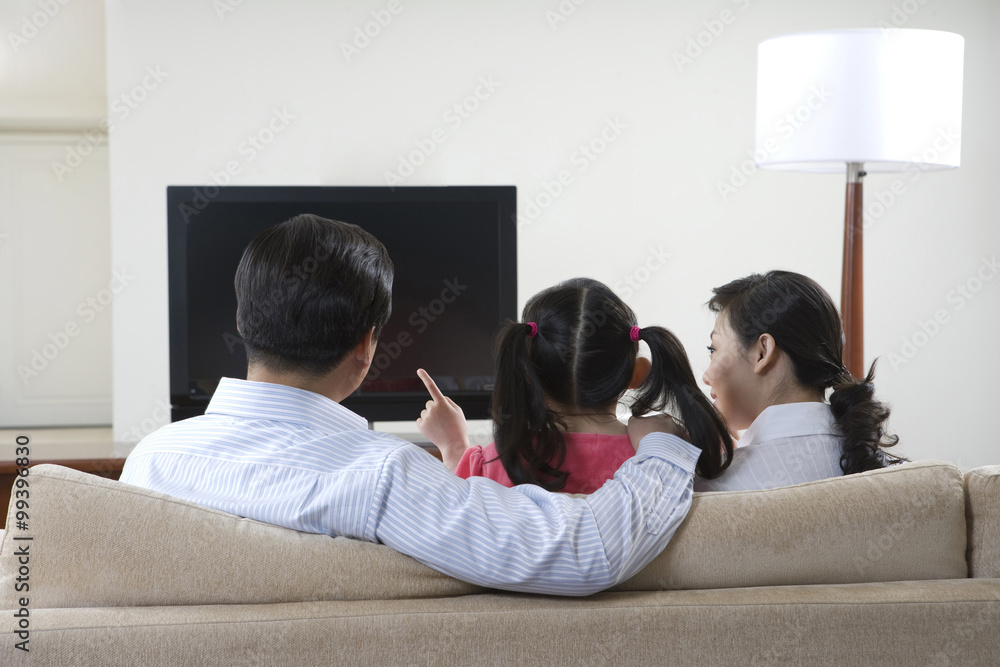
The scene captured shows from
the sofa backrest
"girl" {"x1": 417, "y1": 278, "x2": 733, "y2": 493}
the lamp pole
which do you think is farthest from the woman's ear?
the lamp pole

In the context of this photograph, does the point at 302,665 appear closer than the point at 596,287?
Yes

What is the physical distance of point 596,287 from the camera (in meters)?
1.25

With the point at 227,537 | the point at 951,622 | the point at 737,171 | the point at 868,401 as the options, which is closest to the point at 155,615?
the point at 227,537

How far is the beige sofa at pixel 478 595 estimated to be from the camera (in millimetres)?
745

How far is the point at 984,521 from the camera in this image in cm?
86

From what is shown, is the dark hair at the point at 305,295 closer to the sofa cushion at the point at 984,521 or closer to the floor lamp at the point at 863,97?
the sofa cushion at the point at 984,521

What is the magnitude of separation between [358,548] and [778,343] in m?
0.80

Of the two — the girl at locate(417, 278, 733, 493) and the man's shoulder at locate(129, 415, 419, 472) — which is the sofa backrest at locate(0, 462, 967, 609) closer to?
the man's shoulder at locate(129, 415, 419, 472)

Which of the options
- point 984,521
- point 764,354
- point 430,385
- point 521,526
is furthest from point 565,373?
point 984,521

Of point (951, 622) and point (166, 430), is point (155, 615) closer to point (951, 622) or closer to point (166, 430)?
point (166, 430)

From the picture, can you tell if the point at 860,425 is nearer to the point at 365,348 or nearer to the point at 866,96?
the point at 365,348

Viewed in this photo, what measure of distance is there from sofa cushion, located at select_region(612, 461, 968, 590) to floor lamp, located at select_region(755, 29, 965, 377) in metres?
1.64

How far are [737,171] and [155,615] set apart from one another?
2.87 meters

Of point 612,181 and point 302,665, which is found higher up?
point 612,181
